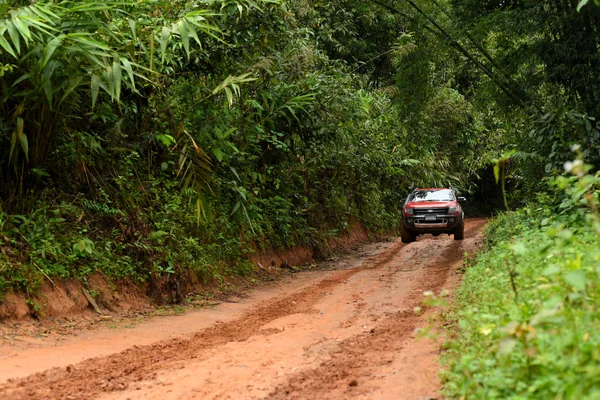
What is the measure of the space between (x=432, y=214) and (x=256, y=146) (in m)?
7.68

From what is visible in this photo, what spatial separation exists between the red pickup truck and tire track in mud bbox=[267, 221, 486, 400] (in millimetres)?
10784

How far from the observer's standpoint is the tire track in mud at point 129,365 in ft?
17.7

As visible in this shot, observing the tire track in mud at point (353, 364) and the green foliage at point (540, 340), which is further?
the tire track in mud at point (353, 364)

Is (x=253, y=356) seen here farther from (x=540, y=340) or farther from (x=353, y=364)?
(x=540, y=340)

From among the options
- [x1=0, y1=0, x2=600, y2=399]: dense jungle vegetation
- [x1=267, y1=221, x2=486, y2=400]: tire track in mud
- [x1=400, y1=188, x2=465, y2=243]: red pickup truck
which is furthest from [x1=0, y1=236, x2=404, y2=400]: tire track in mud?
[x1=400, y1=188, x2=465, y2=243]: red pickup truck

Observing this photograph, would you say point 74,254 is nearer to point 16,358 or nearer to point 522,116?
point 16,358

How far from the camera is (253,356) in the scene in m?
6.47

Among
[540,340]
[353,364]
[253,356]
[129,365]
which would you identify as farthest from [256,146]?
[540,340]

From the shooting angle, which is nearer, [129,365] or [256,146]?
[129,365]

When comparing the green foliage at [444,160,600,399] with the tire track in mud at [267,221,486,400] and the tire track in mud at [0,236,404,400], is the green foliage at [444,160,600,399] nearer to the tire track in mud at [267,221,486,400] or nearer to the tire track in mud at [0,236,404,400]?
the tire track in mud at [267,221,486,400]

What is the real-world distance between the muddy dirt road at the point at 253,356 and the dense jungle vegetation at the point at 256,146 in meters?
0.64

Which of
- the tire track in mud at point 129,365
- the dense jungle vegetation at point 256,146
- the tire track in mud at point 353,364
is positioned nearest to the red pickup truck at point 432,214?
the dense jungle vegetation at point 256,146

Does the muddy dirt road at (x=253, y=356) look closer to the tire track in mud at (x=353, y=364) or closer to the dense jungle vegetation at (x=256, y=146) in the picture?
the tire track in mud at (x=353, y=364)

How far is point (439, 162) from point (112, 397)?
82.4 feet
